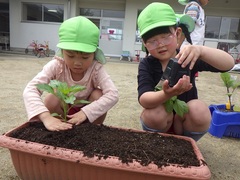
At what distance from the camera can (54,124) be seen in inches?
39.3

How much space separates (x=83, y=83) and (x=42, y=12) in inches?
367

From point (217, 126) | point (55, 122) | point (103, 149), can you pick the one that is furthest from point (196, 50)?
point (217, 126)

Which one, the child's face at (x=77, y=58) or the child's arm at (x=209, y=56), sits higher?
the child's arm at (x=209, y=56)

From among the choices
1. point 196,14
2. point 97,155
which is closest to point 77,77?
point 97,155

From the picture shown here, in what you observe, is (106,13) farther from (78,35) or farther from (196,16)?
(78,35)

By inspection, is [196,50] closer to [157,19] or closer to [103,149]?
[157,19]

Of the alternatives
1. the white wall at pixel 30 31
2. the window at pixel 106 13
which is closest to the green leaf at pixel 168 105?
the window at pixel 106 13

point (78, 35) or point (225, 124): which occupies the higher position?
point (78, 35)

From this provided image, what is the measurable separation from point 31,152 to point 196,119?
755 millimetres

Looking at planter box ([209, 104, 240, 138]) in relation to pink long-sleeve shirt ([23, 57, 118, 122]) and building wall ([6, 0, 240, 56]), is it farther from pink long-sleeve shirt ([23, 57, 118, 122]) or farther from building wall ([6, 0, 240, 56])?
building wall ([6, 0, 240, 56])

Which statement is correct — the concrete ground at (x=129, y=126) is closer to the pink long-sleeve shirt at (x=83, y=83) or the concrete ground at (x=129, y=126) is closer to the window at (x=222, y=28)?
the pink long-sleeve shirt at (x=83, y=83)

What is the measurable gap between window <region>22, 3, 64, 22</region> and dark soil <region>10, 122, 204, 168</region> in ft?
30.5

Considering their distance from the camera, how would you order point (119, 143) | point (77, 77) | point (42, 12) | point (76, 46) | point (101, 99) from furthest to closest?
1. point (42, 12)
2. point (77, 77)
3. point (101, 99)
4. point (76, 46)
5. point (119, 143)

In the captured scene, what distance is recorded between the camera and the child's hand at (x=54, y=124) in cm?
98
